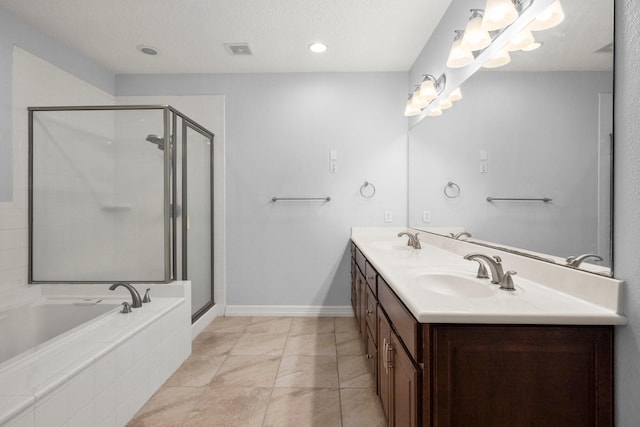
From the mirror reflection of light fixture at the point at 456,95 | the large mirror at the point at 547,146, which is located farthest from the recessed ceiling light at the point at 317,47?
the large mirror at the point at 547,146

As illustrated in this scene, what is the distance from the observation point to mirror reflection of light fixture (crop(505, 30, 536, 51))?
1.38 meters

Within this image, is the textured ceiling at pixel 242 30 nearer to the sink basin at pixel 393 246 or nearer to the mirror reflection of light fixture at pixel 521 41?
the mirror reflection of light fixture at pixel 521 41

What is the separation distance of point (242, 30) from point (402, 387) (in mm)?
2563

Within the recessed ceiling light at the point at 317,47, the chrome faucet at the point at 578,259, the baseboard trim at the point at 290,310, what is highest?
the recessed ceiling light at the point at 317,47

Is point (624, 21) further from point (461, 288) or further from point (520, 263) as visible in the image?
point (461, 288)

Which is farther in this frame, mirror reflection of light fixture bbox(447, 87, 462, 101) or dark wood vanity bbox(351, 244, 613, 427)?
mirror reflection of light fixture bbox(447, 87, 462, 101)

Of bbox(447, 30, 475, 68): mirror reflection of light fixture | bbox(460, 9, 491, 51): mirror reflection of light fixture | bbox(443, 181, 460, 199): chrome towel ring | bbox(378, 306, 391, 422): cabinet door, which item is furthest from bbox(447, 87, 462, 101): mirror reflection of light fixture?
bbox(378, 306, 391, 422): cabinet door

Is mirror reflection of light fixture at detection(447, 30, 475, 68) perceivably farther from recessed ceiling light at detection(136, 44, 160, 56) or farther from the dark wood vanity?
recessed ceiling light at detection(136, 44, 160, 56)

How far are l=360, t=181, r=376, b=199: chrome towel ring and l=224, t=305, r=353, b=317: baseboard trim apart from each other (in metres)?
1.10

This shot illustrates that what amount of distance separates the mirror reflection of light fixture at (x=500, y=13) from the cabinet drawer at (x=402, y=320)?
1284 mm

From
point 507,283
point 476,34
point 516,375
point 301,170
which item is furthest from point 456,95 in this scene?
point 516,375

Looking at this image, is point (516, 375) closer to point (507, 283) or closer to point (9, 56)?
point (507, 283)

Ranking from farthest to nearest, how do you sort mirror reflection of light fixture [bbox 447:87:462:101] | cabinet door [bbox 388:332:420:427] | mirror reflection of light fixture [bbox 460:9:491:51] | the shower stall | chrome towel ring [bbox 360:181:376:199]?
chrome towel ring [bbox 360:181:376:199]
the shower stall
mirror reflection of light fixture [bbox 447:87:462:101]
mirror reflection of light fixture [bbox 460:9:491:51]
cabinet door [bbox 388:332:420:427]

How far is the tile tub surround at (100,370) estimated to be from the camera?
45.2 inches
